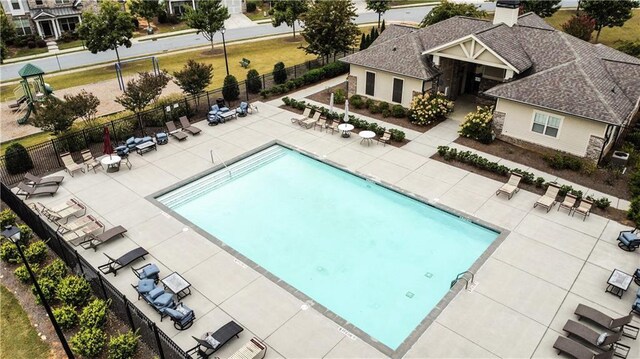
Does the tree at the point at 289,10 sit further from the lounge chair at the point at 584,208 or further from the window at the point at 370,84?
the lounge chair at the point at 584,208

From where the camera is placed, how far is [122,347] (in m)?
12.2

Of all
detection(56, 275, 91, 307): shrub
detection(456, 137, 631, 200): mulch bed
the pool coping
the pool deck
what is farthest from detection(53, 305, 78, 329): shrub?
detection(456, 137, 631, 200): mulch bed

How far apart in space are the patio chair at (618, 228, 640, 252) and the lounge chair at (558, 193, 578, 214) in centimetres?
227

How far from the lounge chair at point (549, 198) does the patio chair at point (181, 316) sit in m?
15.3

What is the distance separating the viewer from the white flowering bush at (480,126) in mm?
25453

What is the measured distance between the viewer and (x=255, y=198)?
21266 millimetres

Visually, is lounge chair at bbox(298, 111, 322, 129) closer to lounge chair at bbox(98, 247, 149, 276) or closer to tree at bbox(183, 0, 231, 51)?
lounge chair at bbox(98, 247, 149, 276)

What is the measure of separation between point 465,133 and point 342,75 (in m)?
15.2

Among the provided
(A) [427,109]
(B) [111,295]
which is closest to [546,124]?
(A) [427,109]

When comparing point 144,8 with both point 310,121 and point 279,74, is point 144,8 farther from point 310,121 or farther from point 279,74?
point 310,121

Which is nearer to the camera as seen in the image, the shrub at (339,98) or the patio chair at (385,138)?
the patio chair at (385,138)

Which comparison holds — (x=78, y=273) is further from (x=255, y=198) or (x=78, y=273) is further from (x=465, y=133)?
(x=465, y=133)

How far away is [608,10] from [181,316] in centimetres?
5215

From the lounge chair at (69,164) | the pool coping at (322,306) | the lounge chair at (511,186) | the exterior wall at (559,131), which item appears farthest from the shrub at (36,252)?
the exterior wall at (559,131)
